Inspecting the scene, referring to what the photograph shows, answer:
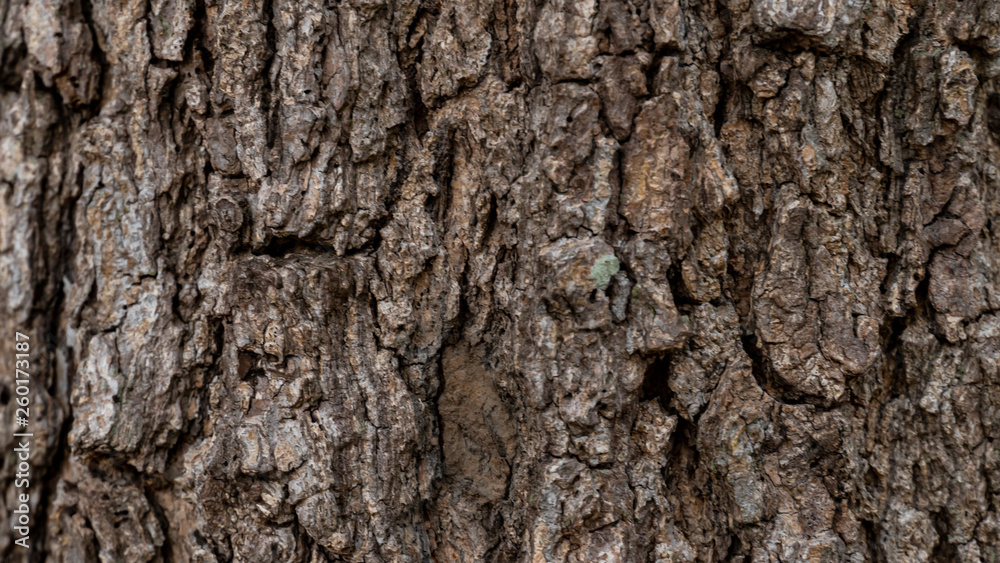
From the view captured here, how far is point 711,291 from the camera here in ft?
4.27

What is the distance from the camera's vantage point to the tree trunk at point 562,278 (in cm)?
125

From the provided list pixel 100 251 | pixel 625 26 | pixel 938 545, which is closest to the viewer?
pixel 625 26

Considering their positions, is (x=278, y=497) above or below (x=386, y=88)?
below

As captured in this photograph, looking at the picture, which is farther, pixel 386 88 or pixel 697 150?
pixel 386 88

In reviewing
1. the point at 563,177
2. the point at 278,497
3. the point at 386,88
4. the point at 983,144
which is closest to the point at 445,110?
the point at 386,88

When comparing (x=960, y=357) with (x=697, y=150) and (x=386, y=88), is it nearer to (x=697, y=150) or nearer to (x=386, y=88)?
(x=697, y=150)

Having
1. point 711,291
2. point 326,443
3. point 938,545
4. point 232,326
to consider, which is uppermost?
point 711,291

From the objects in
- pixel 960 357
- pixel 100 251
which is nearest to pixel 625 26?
pixel 960 357

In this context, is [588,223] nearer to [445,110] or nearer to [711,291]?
[711,291]

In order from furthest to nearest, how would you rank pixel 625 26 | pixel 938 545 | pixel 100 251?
pixel 100 251 → pixel 938 545 → pixel 625 26

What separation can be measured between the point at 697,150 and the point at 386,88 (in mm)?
681

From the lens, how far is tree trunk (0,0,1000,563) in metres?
1.25

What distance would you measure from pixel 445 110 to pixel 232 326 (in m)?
0.68

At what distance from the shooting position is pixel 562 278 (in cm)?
122
